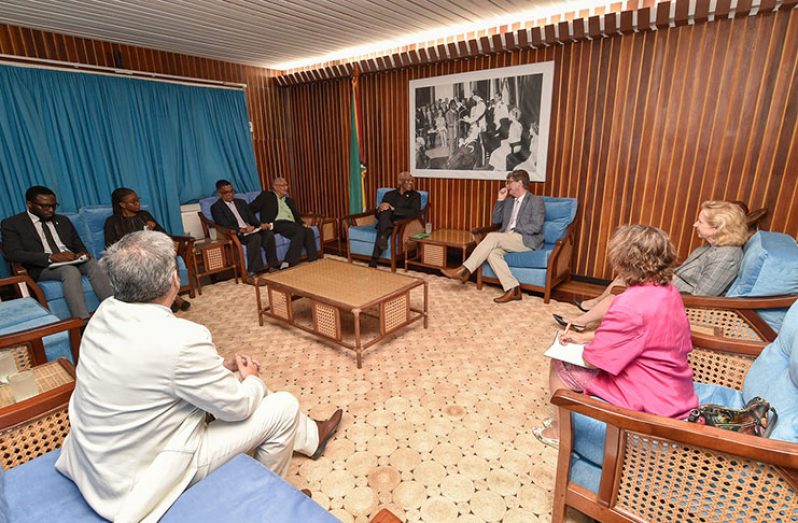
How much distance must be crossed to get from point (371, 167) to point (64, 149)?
11.4 feet

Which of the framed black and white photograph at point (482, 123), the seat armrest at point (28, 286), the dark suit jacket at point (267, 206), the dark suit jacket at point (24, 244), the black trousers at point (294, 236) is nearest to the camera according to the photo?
the seat armrest at point (28, 286)

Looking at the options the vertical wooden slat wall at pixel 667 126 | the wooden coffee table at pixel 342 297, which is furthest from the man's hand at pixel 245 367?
the vertical wooden slat wall at pixel 667 126

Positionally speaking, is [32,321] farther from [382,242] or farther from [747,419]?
[747,419]

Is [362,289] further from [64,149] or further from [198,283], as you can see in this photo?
[64,149]

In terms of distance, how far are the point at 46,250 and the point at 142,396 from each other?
319 centimetres

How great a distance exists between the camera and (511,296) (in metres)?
3.95

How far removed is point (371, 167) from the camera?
5785 millimetres

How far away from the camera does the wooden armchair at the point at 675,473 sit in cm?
104

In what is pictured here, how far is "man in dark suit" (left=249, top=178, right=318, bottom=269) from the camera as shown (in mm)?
4895

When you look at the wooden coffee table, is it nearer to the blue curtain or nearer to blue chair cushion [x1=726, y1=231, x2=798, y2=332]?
blue chair cushion [x1=726, y1=231, x2=798, y2=332]

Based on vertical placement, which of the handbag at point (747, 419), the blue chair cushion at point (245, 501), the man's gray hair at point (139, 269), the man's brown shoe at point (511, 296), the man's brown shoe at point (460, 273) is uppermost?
the man's gray hair at point (139, 269)

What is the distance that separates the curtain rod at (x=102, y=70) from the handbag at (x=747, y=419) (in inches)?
226

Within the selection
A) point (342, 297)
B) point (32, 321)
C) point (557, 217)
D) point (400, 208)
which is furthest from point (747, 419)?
point (400, 208)

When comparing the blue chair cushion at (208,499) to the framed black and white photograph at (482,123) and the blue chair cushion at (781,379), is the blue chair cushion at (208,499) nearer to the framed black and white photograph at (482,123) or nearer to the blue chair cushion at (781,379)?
the blue chair cushion at (781,379)
